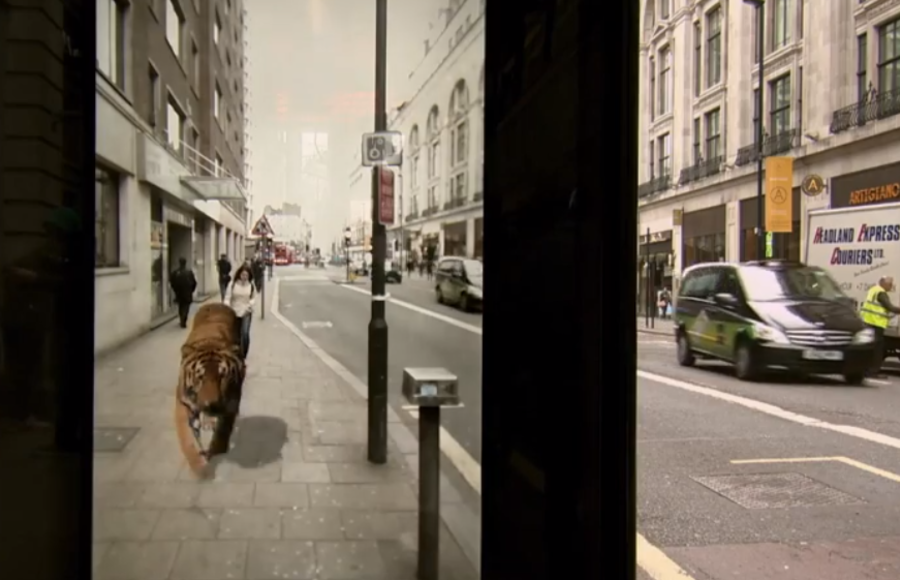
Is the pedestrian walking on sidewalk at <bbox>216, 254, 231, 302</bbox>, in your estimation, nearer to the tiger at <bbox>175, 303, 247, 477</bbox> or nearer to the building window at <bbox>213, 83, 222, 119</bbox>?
the tiger at <bbox>175, 303, 247, 477</bbox>

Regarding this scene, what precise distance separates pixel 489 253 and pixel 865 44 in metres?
2.43

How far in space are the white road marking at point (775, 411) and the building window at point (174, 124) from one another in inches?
83.4

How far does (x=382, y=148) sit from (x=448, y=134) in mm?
203

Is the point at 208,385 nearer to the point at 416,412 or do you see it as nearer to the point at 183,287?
the point at 183,287

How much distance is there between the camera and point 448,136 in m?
1.78

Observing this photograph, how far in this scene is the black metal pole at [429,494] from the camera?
6.54ft

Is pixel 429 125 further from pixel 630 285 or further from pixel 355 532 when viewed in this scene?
pixel 355 532

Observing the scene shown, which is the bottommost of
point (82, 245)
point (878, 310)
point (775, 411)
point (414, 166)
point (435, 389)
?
point (775, 411)

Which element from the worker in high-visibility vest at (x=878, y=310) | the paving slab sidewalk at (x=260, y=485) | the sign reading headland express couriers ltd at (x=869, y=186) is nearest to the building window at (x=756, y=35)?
the sign reading headland express couriers ltd at (x=869, y=186)

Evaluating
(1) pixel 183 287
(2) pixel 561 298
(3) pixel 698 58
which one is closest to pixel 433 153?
(2) pixel 561 298

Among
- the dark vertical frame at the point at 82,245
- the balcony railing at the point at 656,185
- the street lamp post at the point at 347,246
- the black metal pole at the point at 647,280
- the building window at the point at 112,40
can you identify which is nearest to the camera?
the dark vertical frame at the point at 82,245

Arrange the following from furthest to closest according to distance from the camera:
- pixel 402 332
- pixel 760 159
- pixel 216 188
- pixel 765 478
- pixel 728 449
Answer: pixel 728 449 < pixel 765 478 < pixel 760 159 < pixel 402 332 < pixel 216 188

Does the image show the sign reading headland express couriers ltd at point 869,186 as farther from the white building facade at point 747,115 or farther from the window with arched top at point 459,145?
the window with arched top at point 459,145

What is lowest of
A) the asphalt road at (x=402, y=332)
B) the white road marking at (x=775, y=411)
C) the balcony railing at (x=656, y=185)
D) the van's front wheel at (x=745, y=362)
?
the white road marking at (x=775, y=411)
